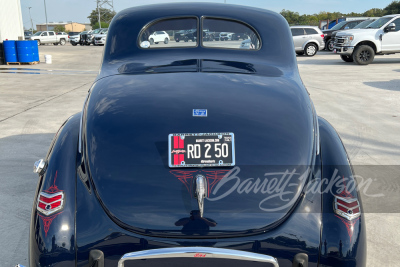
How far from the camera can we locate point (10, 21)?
2123 centimetres

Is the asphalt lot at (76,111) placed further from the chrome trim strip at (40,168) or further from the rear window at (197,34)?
the rear window at (197,34)

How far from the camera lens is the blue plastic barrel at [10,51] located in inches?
770

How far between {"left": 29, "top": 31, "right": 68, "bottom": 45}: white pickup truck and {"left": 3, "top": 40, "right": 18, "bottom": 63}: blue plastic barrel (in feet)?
88.0

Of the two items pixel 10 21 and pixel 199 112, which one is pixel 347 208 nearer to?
pixel 199 112

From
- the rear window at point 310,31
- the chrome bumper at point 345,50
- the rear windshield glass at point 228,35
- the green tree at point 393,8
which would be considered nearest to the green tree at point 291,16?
the green tree at point 393,8

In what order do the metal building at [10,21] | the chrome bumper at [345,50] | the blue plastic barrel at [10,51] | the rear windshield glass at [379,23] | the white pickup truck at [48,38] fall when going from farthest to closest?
the white pickup truck at [48,38] → the metal building at [10,21] → the blue plastic barrel at [10,51] → the rear windshield glass at [379,23] → the chrome bumper at [345,50]

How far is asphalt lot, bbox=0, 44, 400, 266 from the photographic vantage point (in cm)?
376

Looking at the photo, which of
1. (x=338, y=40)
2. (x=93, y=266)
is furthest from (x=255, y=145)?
(x=338, y=40)

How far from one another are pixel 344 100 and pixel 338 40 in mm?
8907

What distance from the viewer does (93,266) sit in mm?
2234

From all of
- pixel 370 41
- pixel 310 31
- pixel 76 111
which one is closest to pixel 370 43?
pixel 370 41

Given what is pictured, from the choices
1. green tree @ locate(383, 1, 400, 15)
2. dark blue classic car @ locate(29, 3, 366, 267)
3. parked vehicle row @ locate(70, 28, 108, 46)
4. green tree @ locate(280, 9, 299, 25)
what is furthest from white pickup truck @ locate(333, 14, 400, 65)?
green tree @ locate(280, 9, 299, 25)

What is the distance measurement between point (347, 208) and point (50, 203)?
5.34 ft

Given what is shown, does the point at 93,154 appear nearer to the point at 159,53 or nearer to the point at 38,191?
the point at 38,191
